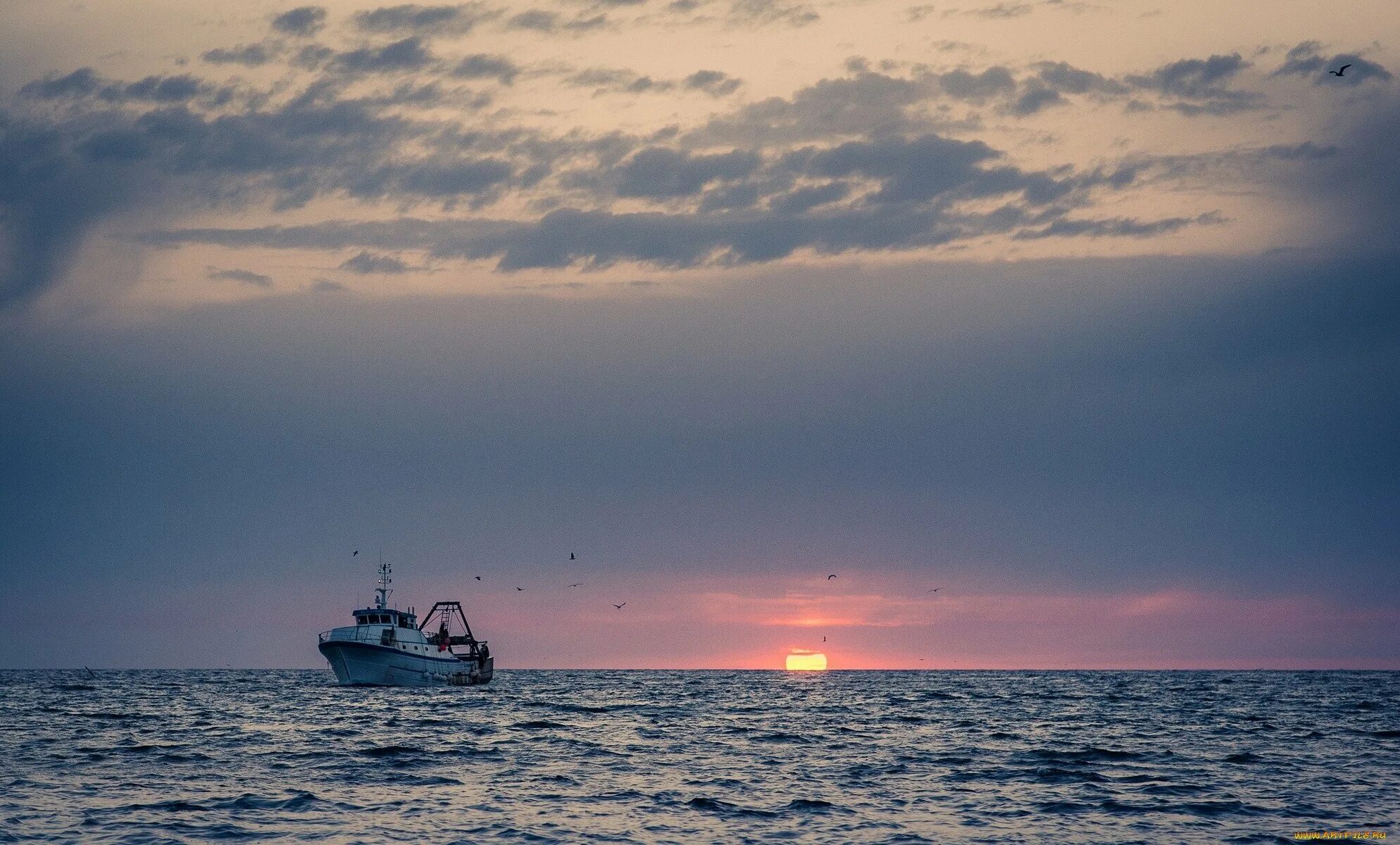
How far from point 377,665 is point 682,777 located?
68256 millimetres

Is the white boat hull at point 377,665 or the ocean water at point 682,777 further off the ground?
the white boat hull at point 377,665

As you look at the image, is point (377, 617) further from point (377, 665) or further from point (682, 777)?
point (682, 777)

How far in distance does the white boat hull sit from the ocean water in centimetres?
2161

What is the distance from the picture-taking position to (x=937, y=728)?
68.7 metres

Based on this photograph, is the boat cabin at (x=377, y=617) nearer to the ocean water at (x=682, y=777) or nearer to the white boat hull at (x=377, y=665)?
the white boat hull at (x=377, y=665)

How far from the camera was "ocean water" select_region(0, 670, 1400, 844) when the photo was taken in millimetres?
31859

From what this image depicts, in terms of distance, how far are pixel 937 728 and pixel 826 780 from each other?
1120 inches

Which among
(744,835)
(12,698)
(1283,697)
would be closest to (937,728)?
(744,835)

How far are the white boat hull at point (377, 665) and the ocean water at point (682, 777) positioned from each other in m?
21.6

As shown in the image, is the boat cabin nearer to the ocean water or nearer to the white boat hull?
the white boat hull

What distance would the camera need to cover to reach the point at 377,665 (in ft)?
346

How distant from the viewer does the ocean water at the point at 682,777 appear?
3186 centimetres

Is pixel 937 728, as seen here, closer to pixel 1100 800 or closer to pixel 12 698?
pixel 1100 800

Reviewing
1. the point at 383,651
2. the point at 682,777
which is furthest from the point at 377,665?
the point at 682,777
